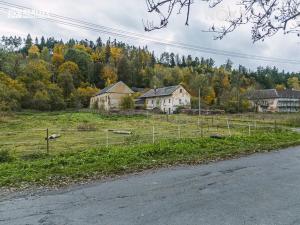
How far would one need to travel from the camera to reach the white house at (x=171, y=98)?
8319cm

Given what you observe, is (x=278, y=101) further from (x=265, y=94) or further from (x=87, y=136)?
(x=87, y=136)

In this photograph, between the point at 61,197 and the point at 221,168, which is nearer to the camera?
the point at 61,197

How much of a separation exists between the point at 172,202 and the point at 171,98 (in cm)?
7637

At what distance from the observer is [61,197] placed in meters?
8.16

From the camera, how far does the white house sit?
273 feet

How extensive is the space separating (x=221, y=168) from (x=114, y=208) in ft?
20.3

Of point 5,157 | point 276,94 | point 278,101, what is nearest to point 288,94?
point 278,101

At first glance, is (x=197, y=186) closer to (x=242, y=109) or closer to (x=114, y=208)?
(x=114, y=208)

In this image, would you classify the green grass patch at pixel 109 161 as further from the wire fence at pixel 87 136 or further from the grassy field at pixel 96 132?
the grassy field at pixel 96 132

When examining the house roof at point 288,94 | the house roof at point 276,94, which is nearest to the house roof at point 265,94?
the house roof at point 276,94

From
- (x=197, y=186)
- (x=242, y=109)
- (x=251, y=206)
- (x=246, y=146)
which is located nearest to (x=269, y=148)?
(x=246, y=146)

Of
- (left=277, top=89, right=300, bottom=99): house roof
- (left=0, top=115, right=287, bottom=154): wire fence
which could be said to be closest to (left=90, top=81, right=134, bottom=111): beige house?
(left=0, top=115, right=287, bottom=154): wire fence

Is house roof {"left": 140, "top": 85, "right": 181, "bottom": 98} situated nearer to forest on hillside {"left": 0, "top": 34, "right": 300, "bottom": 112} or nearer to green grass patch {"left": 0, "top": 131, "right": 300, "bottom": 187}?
forest on hillside {"left": 0, "top": 34, "right": 300, "bottom": 112}

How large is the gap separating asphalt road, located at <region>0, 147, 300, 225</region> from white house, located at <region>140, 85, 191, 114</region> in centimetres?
7062
